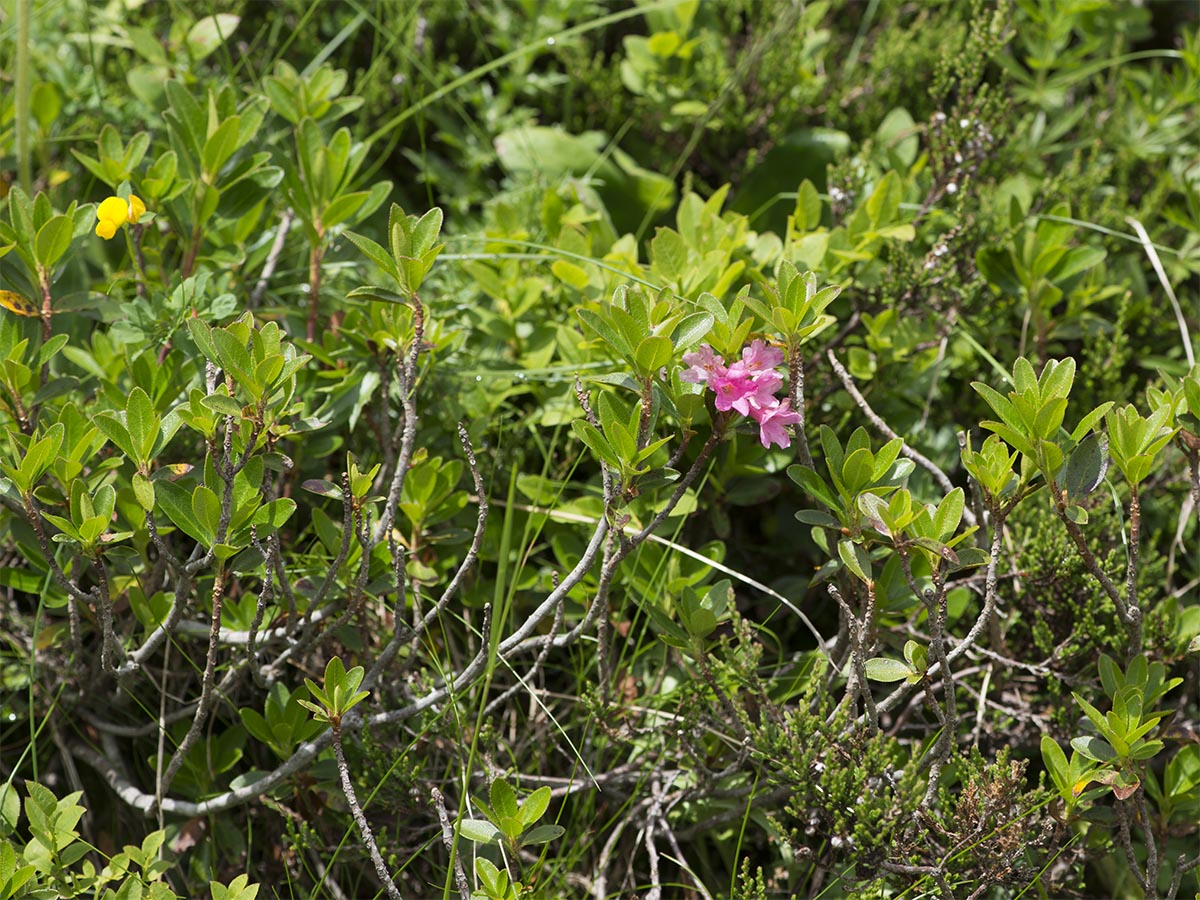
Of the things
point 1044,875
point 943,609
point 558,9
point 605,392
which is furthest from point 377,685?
point 558,9

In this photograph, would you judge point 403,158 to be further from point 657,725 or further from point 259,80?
point 657,725

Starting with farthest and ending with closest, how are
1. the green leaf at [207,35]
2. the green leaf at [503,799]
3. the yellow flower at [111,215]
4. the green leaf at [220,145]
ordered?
the green leaf at [207,35], the green leaf at [220,145], the yellow flower at [111,215], the green leaf at [503,799]

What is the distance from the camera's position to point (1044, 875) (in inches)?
57.6

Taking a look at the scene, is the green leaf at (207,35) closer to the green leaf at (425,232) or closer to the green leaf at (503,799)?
the green leaf at (425,232)

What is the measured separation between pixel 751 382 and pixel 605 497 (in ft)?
0.71

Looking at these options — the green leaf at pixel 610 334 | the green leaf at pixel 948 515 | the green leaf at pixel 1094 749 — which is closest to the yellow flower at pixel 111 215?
the green leaf at pixel 610 334

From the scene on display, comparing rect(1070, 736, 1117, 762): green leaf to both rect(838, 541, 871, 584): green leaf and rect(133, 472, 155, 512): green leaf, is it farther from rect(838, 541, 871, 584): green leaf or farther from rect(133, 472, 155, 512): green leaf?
rect(133, 472, 155, 512): green leaf

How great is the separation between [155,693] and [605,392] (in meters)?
0.84

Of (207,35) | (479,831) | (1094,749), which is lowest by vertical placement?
(479,831)

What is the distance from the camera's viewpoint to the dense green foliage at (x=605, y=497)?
4.30ft

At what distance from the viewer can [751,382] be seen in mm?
1311

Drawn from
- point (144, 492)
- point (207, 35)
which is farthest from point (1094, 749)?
point (207, 35)

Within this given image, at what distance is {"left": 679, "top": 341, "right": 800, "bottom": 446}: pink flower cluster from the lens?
4.29ft

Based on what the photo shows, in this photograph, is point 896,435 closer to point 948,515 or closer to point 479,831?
point 948,515
